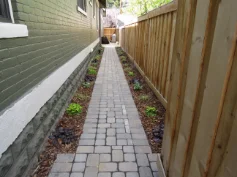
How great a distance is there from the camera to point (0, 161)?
60.2 inches

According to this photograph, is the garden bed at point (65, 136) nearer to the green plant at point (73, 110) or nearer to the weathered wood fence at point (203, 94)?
the green plant at point (73, 110)

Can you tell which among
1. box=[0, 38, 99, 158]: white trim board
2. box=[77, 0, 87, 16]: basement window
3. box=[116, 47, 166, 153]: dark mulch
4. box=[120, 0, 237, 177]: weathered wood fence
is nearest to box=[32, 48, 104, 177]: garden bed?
box=[0, 38, 99, 158]: white trim board

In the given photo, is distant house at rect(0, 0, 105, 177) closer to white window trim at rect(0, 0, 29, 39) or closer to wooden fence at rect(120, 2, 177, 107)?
white window trim at rect(0, 0, 29, 39)

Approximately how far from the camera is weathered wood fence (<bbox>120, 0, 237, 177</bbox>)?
0.93m

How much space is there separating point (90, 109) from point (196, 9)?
9.89 feet

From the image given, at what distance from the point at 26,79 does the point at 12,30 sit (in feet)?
1.86

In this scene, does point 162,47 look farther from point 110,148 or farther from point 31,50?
point 31,50

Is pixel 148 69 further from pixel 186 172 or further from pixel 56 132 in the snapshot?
pixel 186 172

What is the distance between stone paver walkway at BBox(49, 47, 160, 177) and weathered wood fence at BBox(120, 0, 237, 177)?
51 centimetres

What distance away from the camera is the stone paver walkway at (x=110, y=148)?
2205 millimetres

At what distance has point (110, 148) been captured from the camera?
8.63 feet

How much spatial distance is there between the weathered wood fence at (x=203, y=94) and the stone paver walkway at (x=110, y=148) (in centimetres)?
51

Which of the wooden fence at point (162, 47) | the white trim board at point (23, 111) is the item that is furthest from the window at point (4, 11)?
the wooden fence at point (162, 47)

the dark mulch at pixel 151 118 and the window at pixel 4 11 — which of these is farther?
the dark mulch at pixel 151 118
